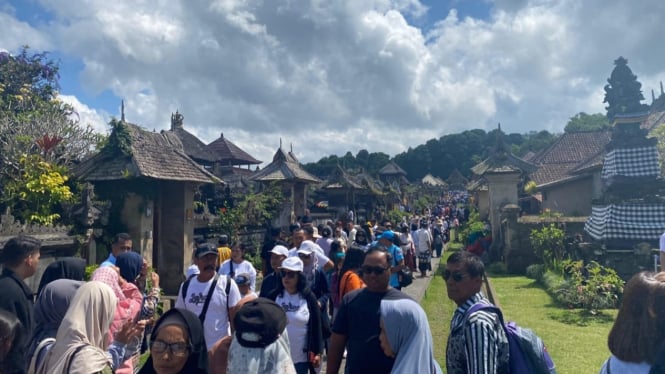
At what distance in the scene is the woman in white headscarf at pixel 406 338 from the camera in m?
2.88

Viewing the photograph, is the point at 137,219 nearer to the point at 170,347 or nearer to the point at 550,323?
the point at 170,347

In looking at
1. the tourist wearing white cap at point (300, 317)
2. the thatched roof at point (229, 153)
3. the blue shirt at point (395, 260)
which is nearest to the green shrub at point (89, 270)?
the tourist wearing white cap at point (300, 317)

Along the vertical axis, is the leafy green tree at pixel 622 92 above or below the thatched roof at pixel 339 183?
above

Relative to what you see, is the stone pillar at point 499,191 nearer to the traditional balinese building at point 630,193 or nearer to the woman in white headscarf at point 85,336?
the traditional balinese building at point 630,193

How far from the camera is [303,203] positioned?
18.4 m

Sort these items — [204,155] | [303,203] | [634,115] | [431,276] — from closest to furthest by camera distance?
[634,115] < [431,276] < [303,203] < [204,155]

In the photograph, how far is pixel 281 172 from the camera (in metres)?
17.7

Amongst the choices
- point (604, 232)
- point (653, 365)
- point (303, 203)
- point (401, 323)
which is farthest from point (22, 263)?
point (303, 203)

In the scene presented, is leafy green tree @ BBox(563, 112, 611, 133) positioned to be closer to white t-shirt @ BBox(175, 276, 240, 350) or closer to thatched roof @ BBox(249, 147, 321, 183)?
thatched roof @ BBox(249, 147, 321, 183)

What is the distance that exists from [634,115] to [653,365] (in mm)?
10215

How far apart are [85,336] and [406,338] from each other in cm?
195

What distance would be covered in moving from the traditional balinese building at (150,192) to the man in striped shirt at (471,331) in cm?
776

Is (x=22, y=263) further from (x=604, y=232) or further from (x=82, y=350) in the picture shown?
(x=604, y=232)

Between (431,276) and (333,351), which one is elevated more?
(333,351)
